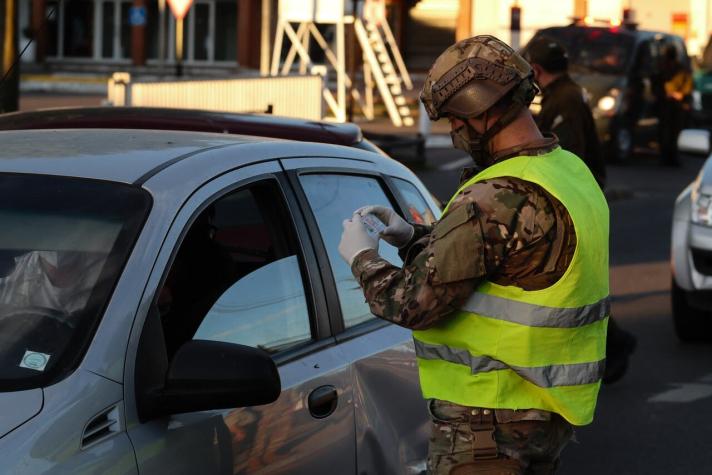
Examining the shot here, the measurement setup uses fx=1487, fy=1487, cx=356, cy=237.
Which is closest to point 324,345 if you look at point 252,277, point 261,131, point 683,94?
point 252,277

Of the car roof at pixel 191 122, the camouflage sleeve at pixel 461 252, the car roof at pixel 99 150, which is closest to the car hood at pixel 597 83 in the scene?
the car roof at pixel 191 122

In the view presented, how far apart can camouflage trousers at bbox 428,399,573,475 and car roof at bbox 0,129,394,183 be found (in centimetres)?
93

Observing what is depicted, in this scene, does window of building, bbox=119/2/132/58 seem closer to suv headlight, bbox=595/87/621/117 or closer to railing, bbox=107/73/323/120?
suv headlight, bbox=595/87/621/117

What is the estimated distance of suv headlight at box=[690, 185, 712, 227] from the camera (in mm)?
9336

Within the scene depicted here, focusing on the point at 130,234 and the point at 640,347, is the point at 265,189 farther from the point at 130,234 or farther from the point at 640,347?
the point at 640,347

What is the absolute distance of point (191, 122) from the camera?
6695 millimetres

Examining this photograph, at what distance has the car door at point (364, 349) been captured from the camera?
4.21 metres

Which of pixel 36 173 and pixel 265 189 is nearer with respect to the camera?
pixel 36 173

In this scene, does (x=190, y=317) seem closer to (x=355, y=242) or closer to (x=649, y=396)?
(x=355, y=242)

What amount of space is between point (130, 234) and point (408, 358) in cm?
133

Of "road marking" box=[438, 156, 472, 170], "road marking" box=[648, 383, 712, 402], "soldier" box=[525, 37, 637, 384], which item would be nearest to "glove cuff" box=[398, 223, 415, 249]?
"soldier" box=[525, 37, 637, 384]

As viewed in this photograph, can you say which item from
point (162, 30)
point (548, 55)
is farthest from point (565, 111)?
point (162, 30)

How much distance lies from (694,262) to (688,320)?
0.52 metres

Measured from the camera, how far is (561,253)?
346cm
